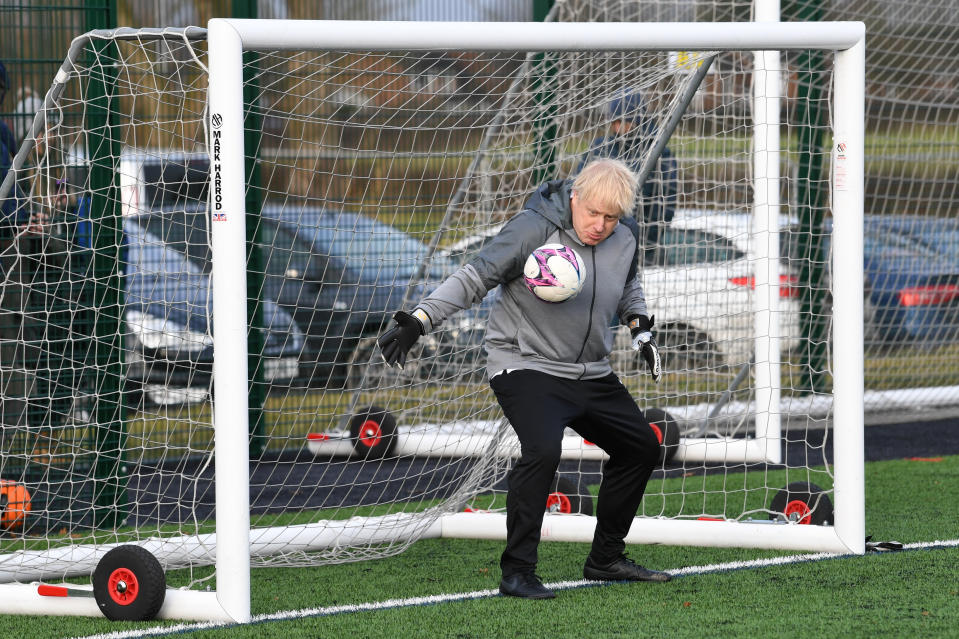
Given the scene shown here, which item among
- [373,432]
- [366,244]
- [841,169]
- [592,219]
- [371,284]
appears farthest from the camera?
[373,432]

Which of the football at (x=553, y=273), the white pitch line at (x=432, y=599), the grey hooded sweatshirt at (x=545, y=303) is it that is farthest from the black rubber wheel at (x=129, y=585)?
the football at (x=553, y=273)

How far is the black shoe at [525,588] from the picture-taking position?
4.75 m

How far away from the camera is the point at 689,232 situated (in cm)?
791

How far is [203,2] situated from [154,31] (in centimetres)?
339

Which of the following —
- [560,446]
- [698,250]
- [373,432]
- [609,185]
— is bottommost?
[373,432]

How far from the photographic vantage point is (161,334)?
6.50 m

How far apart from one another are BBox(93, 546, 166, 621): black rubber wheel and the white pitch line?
0.34 feet

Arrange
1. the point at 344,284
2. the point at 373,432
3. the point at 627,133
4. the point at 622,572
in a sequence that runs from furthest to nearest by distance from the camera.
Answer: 1. the point at 373,432
2. the point at 344,284
3. the point at 627,133
4. the point at 622,572

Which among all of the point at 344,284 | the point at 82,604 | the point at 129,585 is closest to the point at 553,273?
the point at 129,585

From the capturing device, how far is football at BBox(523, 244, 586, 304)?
460 cm

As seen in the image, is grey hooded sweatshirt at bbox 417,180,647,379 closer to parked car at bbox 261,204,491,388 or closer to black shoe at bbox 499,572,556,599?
black shoe at bbox 499,572,556,599

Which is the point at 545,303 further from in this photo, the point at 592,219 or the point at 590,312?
the point at 592,219

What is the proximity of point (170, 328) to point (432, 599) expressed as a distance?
105 inches

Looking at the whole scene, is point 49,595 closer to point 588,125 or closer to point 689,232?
point 588,125
